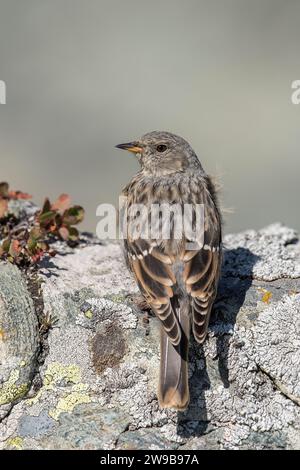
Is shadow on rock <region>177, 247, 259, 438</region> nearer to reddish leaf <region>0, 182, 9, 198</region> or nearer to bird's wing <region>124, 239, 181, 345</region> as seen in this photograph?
bird's wing <region>124, 239, 181, 345</region>

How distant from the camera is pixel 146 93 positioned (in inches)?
710

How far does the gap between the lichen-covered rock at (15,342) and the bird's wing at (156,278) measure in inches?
33.8

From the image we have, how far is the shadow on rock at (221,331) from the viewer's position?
227 inches

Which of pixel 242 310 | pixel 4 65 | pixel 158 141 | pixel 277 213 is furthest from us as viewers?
pixel 4 65

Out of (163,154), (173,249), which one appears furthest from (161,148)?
(173,249)

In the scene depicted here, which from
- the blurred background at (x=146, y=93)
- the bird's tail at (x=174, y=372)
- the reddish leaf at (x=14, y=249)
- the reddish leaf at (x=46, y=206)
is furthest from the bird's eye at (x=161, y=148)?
the blurred background at (x=146, y=93)

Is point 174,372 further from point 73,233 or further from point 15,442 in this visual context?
point 73,233

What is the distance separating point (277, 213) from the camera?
14109 millimetres

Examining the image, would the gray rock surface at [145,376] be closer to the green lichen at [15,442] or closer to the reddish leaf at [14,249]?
the green lichen at [15,442]

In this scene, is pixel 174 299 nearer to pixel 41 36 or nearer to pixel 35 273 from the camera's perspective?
pixel 35 273

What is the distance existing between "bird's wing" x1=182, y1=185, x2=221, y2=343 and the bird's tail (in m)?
0.13

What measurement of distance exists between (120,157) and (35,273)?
9065mm

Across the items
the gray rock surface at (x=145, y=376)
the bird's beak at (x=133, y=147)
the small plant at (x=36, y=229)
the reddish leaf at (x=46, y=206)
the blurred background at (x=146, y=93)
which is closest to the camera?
the gray rock surface at (x=145, y=376)
